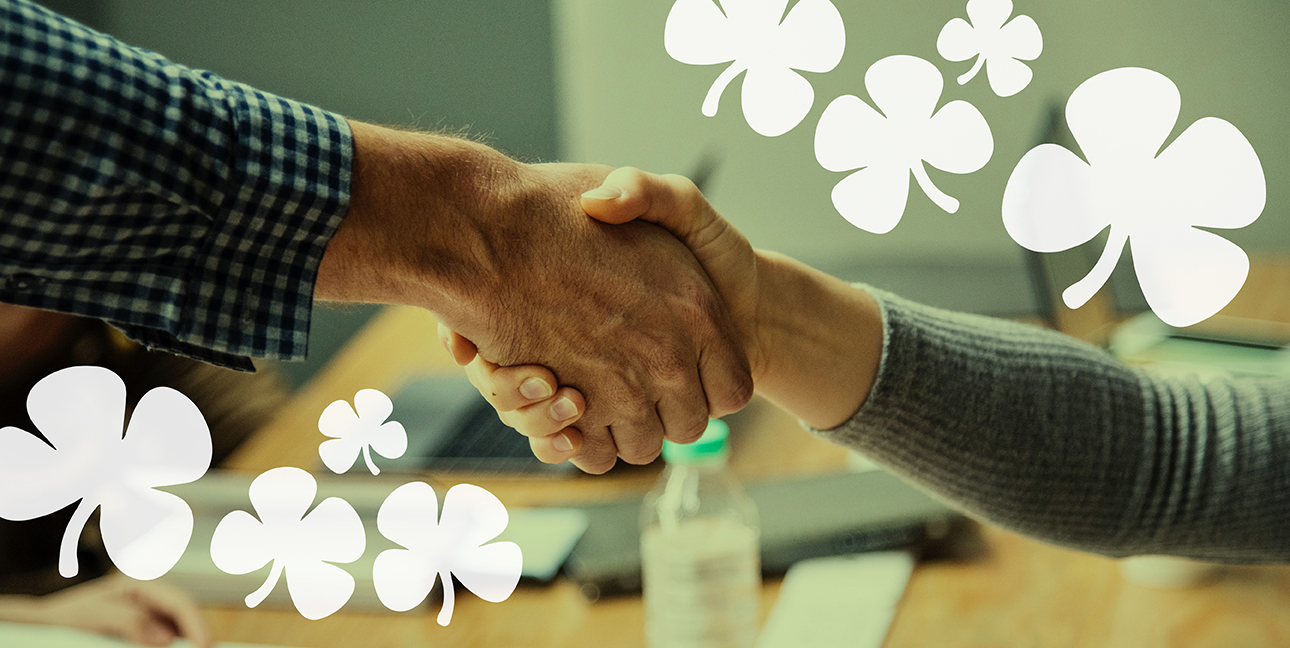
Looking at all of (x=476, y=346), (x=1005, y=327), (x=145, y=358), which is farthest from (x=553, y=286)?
(x=145, y=358)

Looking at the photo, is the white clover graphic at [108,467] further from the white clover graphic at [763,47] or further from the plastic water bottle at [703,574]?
the white clover graphic at [763,47]

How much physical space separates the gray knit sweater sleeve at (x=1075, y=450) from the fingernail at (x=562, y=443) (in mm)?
276

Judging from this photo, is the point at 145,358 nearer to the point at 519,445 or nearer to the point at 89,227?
the point at 519,445

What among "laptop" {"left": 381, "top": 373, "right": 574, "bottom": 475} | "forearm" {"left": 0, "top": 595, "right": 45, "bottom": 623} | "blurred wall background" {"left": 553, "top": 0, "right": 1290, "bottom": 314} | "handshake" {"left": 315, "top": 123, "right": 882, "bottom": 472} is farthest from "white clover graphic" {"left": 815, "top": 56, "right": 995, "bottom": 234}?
"forearm" {"left": 0, "top": 595, "right": 45, "bottom": 623}

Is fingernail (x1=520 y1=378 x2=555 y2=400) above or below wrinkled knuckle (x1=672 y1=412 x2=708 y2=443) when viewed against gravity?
above

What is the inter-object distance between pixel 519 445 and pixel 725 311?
1.61ft

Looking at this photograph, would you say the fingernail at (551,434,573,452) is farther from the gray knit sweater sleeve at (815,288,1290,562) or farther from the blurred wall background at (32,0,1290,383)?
the blurred wall background at (32,0,1290,383)

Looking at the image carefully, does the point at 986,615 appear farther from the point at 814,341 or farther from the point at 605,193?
the point at 605,193

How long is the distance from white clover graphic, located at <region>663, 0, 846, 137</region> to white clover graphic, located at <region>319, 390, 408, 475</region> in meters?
1.07

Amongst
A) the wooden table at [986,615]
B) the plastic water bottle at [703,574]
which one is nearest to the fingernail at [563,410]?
the plastic water bottle at [703,574]

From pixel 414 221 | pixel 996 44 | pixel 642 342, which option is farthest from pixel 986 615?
pixel 996 44

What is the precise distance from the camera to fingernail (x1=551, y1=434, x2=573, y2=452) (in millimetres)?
943

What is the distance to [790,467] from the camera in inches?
49.4

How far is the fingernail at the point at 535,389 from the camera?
2.92 feet
